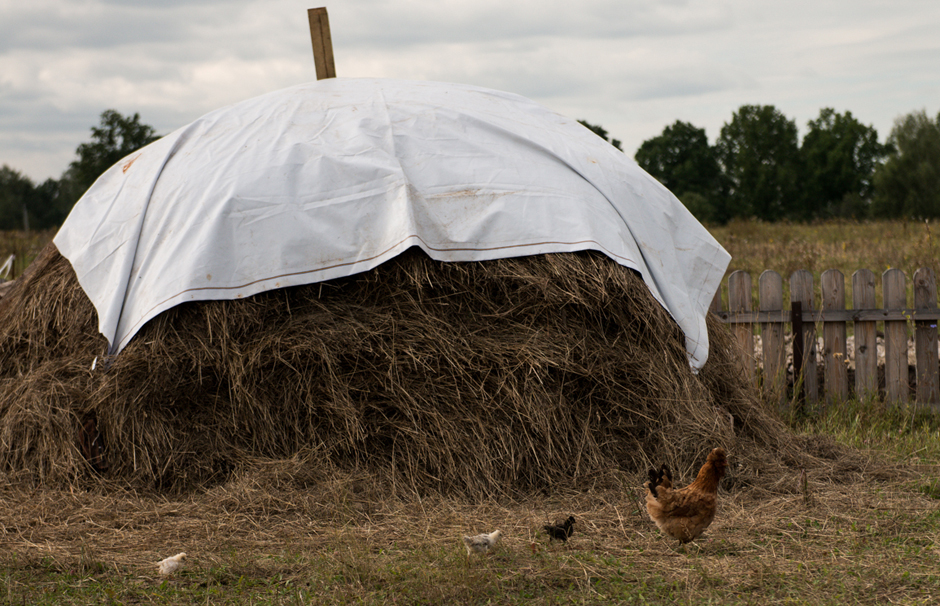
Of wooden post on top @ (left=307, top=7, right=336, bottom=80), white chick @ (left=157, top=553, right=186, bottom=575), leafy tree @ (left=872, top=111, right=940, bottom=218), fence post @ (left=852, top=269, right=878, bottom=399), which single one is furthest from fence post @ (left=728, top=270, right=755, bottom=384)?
leafy tree @ (left=872, top=111, right=940, bottom=218)

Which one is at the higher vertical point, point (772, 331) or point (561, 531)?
point (772, 331)

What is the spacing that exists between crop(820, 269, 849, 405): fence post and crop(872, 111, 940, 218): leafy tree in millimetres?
39021

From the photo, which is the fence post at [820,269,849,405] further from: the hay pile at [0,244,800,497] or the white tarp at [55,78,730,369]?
the hay pile at [0,244,800,497]

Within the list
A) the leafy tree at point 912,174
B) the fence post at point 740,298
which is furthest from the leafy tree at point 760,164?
the fence post at point 740,298

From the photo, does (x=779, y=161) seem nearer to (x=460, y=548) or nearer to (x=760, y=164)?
(x=760, y=164)

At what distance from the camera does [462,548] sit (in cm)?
310

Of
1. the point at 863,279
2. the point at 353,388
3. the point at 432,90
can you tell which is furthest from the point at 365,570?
the point at 863,279

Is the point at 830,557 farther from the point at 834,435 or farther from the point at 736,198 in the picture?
the point at 736,198

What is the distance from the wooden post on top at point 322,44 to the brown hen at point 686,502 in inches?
166

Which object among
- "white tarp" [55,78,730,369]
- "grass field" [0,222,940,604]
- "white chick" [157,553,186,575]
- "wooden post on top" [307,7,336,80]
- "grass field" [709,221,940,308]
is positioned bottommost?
"grass field" [0,222,940,604]

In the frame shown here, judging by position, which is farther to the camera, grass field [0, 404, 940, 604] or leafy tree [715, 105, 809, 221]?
leafy tree [715, 105, 809, 221]

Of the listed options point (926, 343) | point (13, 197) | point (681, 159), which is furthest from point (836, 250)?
point (13, 197)

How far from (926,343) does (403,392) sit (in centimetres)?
470

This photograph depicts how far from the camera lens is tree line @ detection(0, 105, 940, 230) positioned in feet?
143
